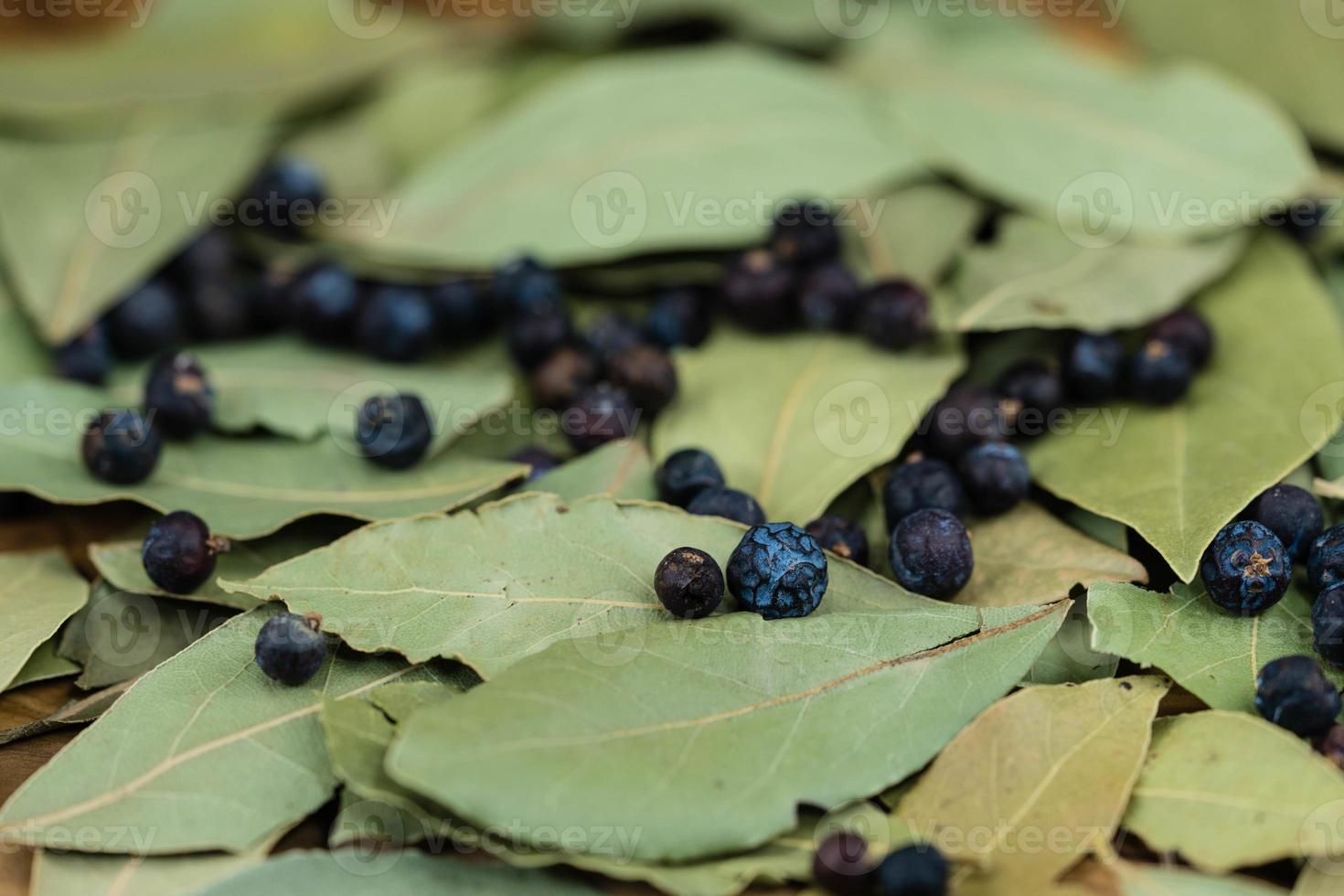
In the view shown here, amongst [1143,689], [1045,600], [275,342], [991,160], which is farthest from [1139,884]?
[275,342]

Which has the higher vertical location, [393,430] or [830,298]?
[830,298]

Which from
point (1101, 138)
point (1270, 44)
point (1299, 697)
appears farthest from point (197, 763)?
point (1270, 44)

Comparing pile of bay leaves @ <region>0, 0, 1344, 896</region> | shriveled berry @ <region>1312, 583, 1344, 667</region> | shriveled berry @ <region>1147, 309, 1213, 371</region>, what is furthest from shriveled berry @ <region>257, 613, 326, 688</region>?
shriveled berry @ <region>1147, 309, 1213, 371</region>

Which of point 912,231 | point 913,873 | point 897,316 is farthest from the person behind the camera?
point 912,231

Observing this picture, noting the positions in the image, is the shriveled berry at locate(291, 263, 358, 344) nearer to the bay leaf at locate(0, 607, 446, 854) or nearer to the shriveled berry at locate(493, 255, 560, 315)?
the shriveled berry at locate(493, 255, 560, 315)

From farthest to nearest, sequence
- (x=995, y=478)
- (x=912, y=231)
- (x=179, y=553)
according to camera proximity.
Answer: (x=912, y=231) < (x=995, y=478) < (x=179, y=553)

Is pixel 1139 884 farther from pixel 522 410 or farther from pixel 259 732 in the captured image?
pixel 522 410

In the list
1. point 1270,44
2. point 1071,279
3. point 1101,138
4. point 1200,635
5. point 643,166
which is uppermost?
point 1270,44

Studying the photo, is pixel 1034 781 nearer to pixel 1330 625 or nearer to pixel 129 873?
pixel 1330 625

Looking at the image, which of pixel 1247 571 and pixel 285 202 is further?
pixel 285 202
